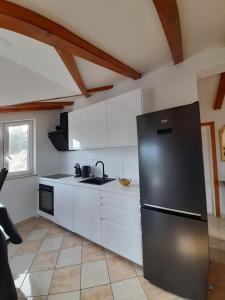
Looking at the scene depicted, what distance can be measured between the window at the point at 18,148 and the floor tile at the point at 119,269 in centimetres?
233

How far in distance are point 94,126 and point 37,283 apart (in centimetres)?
204

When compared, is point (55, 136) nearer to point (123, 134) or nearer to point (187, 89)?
point (123, 134)

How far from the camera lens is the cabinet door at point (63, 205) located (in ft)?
8.69

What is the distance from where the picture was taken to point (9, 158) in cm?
309

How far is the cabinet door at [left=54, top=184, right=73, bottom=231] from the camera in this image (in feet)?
8.69

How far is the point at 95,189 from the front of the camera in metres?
2.28

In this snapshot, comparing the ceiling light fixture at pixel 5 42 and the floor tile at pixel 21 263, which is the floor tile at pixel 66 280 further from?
the ceiling light fixture at pixel 5 42

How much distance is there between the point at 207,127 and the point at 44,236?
373 cm

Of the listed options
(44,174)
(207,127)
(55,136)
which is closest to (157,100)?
(207,127)

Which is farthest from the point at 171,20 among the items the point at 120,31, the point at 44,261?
the point at 44,261

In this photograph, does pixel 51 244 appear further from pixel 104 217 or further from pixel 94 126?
pixel 94 126

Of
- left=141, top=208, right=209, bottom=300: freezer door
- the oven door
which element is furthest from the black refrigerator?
the oven door

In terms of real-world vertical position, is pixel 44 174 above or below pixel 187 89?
below

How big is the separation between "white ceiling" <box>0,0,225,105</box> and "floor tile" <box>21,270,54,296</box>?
227 centimetres
